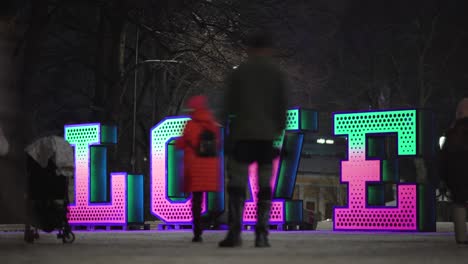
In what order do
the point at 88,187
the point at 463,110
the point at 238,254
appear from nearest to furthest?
the point at 238,254, the point at 463,110, the point at 88,187

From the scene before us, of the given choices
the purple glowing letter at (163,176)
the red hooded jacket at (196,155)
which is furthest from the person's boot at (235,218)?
the purple glowing letter at (163,176)

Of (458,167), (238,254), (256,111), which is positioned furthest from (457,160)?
(238,254)

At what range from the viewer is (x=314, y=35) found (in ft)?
158

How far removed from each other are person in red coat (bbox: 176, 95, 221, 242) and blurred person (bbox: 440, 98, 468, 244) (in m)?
3.06

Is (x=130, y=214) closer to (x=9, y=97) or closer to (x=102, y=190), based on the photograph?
(x=102, y=190)

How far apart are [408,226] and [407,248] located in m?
8.32

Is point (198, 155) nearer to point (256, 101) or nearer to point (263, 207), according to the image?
point (263, 207)

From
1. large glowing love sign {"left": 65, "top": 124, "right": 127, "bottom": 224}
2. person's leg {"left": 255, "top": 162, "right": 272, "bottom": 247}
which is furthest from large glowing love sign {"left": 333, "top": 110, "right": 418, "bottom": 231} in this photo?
person's leg {"left": 255, "top": 162, "right": 272, "bottom": 247}

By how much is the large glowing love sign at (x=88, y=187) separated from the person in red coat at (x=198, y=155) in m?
9.27

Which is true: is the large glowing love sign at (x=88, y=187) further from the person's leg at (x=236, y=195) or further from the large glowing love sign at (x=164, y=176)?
the person's leg at (x=236, y=195)

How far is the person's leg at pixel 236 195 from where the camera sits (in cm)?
1151

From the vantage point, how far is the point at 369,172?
810 inches

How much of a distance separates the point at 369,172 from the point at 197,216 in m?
7.18

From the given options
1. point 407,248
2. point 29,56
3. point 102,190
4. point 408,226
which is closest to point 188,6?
point 29,56
